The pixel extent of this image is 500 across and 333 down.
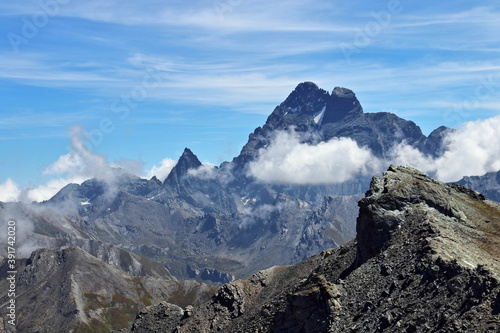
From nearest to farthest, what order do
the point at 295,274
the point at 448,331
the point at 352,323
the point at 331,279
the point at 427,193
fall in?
Result: the point at 448,331
the point at 352,323
the point at 427,193
the point at 331,279
the point at 295,274

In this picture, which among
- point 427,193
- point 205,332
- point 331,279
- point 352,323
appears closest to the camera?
point 352,323

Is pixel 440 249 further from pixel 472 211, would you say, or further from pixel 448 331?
pixel 472 211

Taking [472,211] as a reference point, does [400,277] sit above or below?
below

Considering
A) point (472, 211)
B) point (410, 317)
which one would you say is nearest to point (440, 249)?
point (410, 317)

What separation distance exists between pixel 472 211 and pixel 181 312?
70745mm

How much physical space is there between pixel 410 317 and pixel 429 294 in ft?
14.6

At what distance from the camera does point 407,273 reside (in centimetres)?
7531

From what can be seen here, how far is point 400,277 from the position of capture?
7588 cm

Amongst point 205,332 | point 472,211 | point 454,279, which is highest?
point 472,211

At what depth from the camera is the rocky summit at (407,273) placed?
64.0 meters

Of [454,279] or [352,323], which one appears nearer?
[454,279]

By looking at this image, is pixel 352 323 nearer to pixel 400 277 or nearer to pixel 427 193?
pixel 400 277

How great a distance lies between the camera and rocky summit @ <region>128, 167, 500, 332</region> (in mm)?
64000

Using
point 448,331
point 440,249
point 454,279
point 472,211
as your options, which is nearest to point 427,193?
point 472,211
